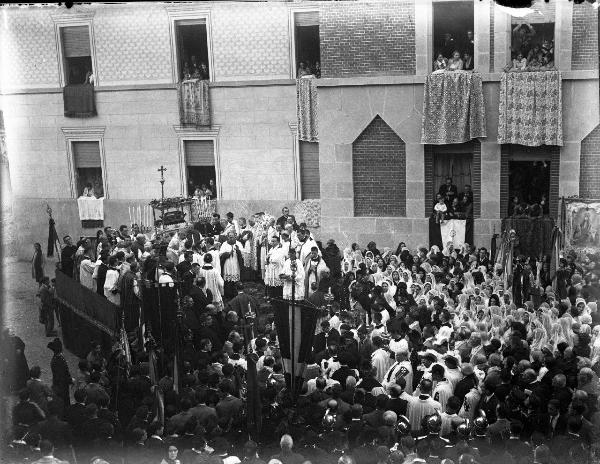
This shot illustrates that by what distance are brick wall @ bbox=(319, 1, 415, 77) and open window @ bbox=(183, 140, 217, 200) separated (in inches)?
138

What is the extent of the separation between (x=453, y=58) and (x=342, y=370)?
32.0ft

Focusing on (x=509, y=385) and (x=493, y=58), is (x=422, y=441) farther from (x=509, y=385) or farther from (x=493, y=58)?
(x=493, y=58)

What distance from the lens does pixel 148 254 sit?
635 inches

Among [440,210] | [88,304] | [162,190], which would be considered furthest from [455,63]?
[88,304]

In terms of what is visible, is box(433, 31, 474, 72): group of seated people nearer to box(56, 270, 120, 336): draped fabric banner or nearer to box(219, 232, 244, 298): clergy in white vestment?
box(219, 232, 244, 298): clergy in white vestment

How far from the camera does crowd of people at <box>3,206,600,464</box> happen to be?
9.90m

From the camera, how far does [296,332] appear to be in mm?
12070

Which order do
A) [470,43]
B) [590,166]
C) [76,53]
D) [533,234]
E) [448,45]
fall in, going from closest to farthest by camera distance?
1. [76,53]
2. [533,234]
3. [590,166]
4. [470,43]
5. [448,45]

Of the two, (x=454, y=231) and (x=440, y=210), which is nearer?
(x=454, y=231)

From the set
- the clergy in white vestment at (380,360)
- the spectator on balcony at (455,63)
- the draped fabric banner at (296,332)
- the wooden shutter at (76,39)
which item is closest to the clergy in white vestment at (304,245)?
the draped fabric banner at (296,332)

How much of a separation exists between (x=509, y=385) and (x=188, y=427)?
4318 millimetres

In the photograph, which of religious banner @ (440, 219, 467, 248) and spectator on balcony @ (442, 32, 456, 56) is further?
spectator on balcony @ (442, 32, 456, 56)

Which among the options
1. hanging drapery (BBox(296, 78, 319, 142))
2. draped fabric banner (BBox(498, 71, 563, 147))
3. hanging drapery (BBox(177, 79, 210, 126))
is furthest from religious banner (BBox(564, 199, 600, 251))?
hanging drapery (BBox(177, 79, 210, 126))

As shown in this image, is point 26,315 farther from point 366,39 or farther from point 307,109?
point 366,39
